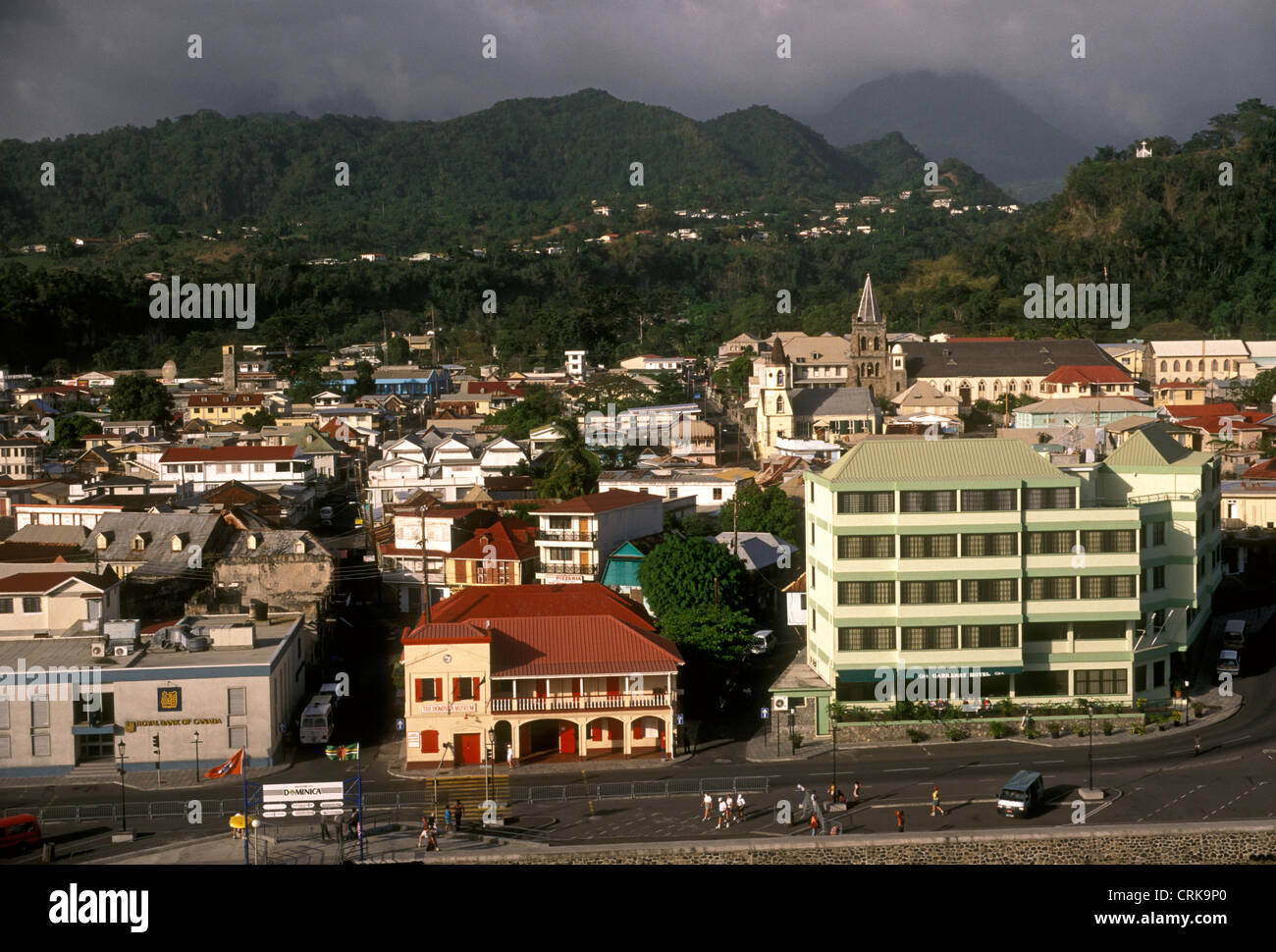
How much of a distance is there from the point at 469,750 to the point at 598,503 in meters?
12.8

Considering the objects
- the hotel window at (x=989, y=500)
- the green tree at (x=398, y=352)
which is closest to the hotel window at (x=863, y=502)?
the hotel window at (x=989, y=500)

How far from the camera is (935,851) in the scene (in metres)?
24.1

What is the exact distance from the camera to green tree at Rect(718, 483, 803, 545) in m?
45.0

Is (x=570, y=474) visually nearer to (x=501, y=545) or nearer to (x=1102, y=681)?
(x=501, y=545)

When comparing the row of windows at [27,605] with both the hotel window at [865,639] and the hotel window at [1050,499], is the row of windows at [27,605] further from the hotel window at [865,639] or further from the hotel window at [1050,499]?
the hotel window at [1050,499]

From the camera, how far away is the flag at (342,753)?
2820cm

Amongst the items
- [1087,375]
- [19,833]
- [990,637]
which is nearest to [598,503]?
[990,637]

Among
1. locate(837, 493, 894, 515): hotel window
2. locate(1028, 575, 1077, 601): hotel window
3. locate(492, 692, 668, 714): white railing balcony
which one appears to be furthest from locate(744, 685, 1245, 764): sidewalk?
locate(837, 493, 894, 515): hotel window

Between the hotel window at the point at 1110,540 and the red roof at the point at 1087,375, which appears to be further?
the red roof at the point at 1087,375

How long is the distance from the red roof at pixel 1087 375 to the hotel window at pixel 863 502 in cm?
4757
